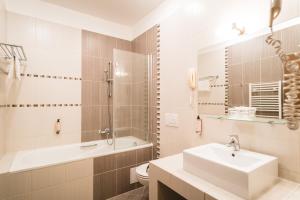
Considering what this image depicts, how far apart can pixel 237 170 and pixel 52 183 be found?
1.82 m

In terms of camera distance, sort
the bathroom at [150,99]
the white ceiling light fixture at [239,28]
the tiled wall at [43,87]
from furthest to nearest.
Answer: the tiled wall at [43,87]
the white ceiling light fixture at [239,28]
the bathroom at [150,99]

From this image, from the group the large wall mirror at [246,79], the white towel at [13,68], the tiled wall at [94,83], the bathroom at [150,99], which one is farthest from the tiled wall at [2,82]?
the large wall mirror at [246,79]

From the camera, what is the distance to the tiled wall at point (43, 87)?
213cm

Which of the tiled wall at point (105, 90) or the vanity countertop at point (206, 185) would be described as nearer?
the vanity countertop at point (206, 185)

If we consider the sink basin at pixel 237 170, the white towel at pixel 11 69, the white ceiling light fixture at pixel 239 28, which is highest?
the white ceiling light fixture at pixel 239 28

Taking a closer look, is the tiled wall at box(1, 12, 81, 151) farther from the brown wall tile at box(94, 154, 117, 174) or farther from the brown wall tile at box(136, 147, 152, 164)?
the brown wall tile at box(136, 147, 152, 164)

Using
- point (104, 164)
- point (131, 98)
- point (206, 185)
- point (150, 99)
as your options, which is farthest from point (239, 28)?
point (104, 164)

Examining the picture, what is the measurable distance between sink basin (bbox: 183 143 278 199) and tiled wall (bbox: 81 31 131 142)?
1.90m

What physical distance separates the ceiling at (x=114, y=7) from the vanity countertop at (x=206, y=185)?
7.12ft

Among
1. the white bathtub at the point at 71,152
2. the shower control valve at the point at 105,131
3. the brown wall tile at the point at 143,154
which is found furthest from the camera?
the shower control valve at the point at 105,131

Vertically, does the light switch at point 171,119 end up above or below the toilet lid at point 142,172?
above

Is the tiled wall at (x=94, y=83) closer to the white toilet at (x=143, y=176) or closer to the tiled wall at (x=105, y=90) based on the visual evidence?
the tiled wall at (x=105, y=90)

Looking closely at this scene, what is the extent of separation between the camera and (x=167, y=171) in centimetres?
126

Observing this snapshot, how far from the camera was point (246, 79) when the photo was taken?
1356mm
